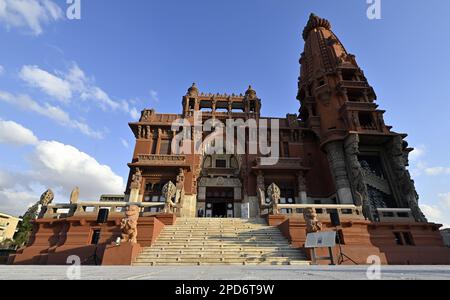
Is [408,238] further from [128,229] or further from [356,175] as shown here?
[128,229]

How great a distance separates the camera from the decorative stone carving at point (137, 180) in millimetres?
19453

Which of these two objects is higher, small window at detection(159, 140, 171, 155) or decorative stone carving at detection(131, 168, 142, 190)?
small window at detection(159, 140, 171, 155)

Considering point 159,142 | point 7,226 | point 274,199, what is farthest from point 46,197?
point 7,226

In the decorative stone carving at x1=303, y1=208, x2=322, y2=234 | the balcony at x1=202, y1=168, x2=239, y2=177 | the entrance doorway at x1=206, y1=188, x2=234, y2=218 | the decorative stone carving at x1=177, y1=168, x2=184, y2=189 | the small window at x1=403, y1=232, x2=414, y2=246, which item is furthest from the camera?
the balcony at x1=202, y1=168, x2=239, y2=177

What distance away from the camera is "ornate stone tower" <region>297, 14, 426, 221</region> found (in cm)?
1769

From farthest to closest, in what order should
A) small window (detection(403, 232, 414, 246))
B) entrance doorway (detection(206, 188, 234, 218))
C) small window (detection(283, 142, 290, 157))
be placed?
small window (detection(283, 142, 290, 157)) → entrance doorway (detection(206, 188, 234, 218)) → small window (detection(403, 232, 414, 246))

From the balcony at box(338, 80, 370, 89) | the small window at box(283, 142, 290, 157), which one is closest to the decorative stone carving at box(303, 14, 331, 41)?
the balcony at box(338, 80, 370, 89)

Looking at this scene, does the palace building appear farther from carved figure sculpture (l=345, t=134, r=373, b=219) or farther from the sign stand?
the sign stand

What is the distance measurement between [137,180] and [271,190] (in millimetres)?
11597

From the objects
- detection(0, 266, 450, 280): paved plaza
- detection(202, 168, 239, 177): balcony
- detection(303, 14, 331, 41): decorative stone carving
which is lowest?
detection(0, 266, 450, 280): paved plaza

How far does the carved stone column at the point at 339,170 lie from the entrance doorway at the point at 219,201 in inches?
366

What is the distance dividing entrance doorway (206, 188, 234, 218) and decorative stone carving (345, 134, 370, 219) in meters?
10.4

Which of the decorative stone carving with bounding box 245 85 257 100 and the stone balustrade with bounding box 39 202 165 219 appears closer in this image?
the stone balustrade with bounding box 39 202 165 219
